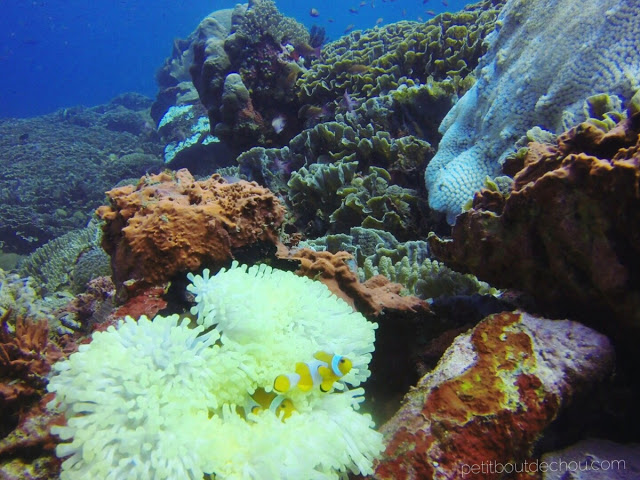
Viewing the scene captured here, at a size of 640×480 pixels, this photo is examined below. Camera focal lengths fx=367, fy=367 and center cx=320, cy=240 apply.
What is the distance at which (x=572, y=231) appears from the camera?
67.4 inches

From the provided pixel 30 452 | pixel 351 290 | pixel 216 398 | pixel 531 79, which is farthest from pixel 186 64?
pixel 216 398

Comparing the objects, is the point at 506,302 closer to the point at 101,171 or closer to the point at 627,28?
the point at 627,28

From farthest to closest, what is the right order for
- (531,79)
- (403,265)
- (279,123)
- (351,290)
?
(279,123)
(531,79)
(403,265)
(351,290)

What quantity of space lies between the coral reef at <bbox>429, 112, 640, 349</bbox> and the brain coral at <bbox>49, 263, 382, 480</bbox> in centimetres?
92

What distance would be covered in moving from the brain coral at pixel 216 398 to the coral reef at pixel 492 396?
0.18 meters

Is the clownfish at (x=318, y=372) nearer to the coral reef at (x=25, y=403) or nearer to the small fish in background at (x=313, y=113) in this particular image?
the coral reef at (x=25, y=403)

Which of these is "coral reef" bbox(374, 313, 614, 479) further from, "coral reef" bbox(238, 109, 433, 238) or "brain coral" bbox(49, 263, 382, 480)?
"coral reef" bbox(238, 109, 433, 238)

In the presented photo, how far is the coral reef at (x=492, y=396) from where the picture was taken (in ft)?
4.88

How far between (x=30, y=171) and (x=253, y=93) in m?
11.3

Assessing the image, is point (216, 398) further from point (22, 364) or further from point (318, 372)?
point (22, 364)

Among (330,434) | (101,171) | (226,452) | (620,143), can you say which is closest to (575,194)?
(620,143)

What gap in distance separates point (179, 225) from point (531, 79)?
3.53 meters

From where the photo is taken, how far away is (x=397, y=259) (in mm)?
3742

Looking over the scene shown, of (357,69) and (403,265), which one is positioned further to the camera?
(357,69)
